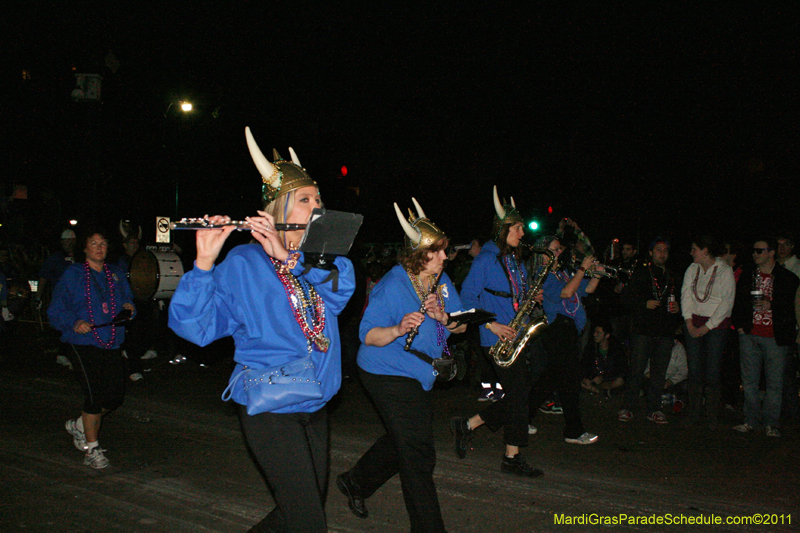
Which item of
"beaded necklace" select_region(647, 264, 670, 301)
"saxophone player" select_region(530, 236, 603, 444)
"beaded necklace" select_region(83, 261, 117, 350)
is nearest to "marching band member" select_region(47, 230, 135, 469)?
"beaded necklace" select_region(83, 261, 117, 350)

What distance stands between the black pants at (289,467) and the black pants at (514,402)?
274 centimetres

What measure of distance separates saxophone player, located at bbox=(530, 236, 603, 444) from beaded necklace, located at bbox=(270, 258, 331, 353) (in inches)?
146

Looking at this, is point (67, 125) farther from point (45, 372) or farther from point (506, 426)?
point (506, 426)

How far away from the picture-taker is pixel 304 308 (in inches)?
115

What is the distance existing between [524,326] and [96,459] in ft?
13.1

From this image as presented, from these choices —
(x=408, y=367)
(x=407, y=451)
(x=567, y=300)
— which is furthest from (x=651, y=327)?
(x=407, y=451)

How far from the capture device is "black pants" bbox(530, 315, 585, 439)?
20.6 ft

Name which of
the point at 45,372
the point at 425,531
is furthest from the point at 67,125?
the point at 425,531

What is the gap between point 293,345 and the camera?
2832 mm

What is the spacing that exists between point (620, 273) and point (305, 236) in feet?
16.7

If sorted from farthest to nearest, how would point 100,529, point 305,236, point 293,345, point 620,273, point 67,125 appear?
point 67,125, point 620,273, point 100,529, point 293,345, point 305,236

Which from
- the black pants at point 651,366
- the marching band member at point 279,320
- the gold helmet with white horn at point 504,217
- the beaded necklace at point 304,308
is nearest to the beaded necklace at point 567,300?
the gold helmet with white horn at point 504,217

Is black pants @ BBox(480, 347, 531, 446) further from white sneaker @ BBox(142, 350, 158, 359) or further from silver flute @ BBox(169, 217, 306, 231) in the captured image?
white sneaker @ BBox(142, 350, 158, 359)

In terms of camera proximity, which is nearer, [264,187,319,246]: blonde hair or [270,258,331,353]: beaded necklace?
[270,258,331,353]: beaded necklace
